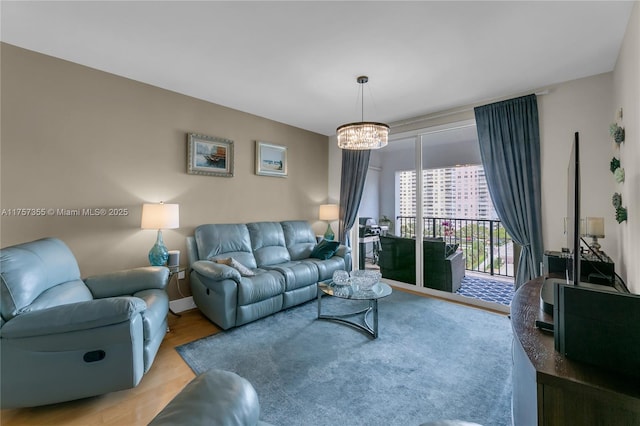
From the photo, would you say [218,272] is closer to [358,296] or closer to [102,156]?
[358,296]

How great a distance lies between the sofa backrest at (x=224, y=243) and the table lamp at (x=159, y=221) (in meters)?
0.47

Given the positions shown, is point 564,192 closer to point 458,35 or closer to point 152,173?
point 458,35

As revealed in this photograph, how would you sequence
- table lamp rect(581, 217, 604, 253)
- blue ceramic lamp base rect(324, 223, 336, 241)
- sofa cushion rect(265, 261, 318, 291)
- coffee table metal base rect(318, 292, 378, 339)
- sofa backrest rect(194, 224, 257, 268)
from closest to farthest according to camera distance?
table lamp rect(581, 217, 604, 253), coffee table metal base rect(318, 292, 378, 339), sofa cushion rect(265, 261, 318, 291), sofa backrest rect(194, 224, 257, 268), blue ceramic lamp base rect(324, 223, 336, 241)

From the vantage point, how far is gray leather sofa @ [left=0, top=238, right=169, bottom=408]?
1521 millimetres

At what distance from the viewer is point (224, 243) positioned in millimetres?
3420

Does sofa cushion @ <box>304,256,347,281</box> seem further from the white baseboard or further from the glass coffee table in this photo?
the white baseboard

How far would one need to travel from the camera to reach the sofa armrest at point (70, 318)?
150 centimetres

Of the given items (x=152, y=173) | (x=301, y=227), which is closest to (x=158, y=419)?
(x=152, y=173)

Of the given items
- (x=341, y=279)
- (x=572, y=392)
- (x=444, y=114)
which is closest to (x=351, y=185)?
(x=444, y=114)

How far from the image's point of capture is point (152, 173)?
309 centimetres

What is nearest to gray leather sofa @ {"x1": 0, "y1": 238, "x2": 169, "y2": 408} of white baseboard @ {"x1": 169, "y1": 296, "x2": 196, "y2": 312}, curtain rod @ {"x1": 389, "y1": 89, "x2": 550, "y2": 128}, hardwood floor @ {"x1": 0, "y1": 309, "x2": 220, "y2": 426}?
hardwood floor @ {"x1": 0, "y1": 309, "x2": 220, "y2": 426}

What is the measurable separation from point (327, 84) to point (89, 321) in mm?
2881

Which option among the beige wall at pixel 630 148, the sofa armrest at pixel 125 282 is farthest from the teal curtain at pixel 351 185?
the sofa armrest at pixel 125 282

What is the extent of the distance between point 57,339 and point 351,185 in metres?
3.96
